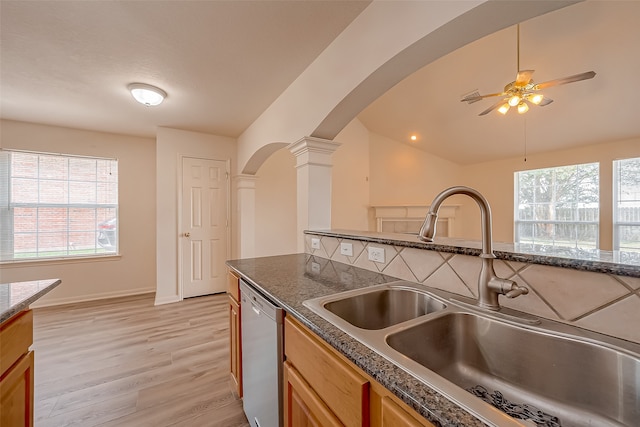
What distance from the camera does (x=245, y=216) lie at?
3.94 m

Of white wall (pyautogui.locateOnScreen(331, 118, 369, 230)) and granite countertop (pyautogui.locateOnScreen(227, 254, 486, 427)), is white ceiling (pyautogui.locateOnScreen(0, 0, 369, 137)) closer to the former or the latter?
granite countertop (pyautogui.locateOnScreen(227, 254, 486, 427))

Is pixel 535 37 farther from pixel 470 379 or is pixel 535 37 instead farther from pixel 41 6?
pixel 41 6

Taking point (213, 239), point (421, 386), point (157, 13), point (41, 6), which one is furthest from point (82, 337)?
point (421, 386)

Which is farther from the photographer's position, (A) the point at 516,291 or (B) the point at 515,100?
(B) the point at 515,100

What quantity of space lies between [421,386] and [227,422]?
1555 mm

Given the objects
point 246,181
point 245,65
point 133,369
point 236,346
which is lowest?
point 133,369

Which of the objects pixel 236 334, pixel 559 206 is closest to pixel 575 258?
pixel 236 334

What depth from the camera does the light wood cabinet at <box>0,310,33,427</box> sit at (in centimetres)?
88

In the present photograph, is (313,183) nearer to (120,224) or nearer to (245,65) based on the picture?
Result: (245,65)

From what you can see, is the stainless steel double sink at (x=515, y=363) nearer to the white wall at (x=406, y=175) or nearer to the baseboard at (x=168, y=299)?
the baseboard at (x=168, y=299)

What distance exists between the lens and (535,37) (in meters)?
2.59

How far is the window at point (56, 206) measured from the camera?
320 cm

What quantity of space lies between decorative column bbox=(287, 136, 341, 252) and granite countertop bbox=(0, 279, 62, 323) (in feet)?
5.16

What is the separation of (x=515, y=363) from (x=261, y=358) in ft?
3.24
